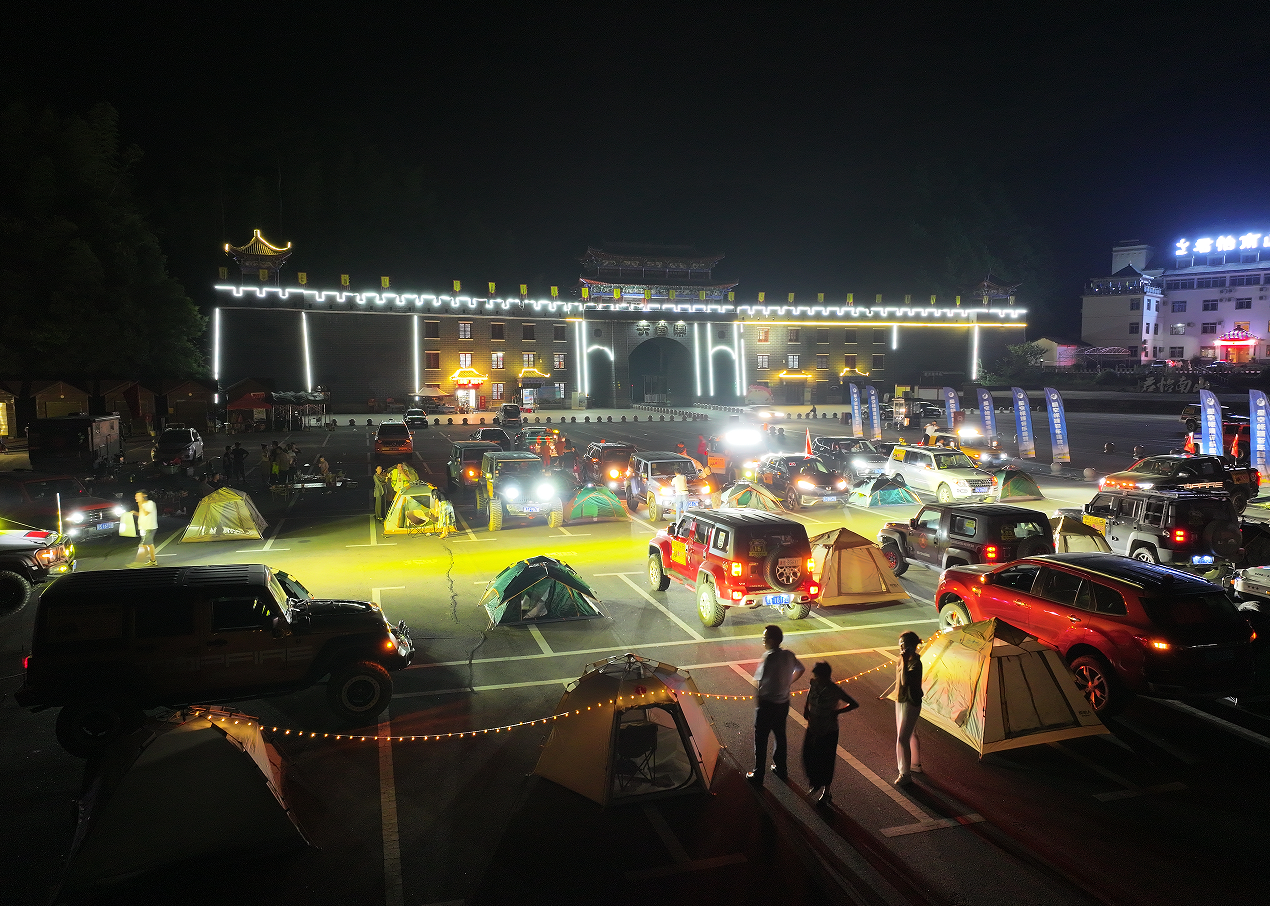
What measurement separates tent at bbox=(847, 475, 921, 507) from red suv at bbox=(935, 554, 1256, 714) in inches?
489

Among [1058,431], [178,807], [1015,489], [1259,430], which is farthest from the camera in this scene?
[1058,431]

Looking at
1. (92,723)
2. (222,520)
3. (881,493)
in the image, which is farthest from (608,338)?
(92,723)

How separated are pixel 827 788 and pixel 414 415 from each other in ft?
156

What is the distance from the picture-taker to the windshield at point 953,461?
22.9m

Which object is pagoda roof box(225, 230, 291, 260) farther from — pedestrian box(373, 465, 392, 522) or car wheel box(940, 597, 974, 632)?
car wheel box(940, 597, 974, 632)

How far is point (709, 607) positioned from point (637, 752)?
4728 mm

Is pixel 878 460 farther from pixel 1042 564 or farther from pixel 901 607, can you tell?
pixel 1042 564

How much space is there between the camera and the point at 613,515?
65.7 feet

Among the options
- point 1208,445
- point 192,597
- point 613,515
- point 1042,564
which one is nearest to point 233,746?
point 192,597

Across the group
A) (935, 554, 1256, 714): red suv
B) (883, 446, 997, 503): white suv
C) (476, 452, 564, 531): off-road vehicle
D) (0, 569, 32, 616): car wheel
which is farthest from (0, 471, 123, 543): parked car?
(883, 446, 997, 503): white suv

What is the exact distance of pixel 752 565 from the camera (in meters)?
10.7

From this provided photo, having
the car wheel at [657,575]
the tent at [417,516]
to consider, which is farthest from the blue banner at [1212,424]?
the tent at [417,516]

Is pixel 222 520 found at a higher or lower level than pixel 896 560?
higher

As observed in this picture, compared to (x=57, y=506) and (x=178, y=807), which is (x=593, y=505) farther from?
(x=178, y=807)
